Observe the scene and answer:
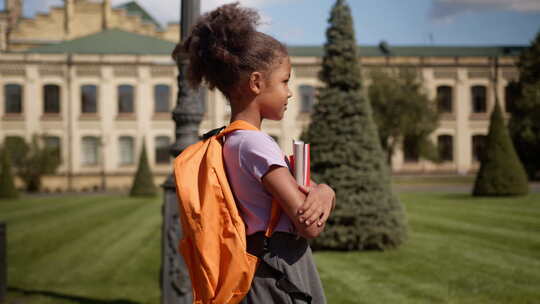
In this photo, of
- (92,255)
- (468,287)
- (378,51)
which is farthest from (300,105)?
(468,287)

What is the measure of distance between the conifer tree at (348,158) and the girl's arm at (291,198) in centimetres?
714

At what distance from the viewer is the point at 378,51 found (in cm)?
4372

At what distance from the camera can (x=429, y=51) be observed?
4391cm

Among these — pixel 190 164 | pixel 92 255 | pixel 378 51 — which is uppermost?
pixel 378 51

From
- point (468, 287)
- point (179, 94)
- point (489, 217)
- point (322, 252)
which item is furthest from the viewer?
point (489, 217)

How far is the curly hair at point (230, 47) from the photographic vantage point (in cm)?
204

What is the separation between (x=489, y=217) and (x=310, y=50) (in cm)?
3237

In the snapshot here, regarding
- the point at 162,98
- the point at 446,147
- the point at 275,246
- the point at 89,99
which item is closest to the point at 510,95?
the point at 446,147

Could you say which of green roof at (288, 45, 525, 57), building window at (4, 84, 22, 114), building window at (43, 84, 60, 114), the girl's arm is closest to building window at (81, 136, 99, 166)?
building window at (43, 84, 60, 114)

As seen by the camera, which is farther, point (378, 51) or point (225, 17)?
point (378, 51)

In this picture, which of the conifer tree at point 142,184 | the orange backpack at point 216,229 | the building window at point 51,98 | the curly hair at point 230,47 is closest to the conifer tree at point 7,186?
the conifer tree at point 142,184

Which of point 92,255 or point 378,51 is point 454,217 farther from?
point 378,51

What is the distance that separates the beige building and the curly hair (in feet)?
113

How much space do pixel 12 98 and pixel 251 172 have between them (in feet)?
135
